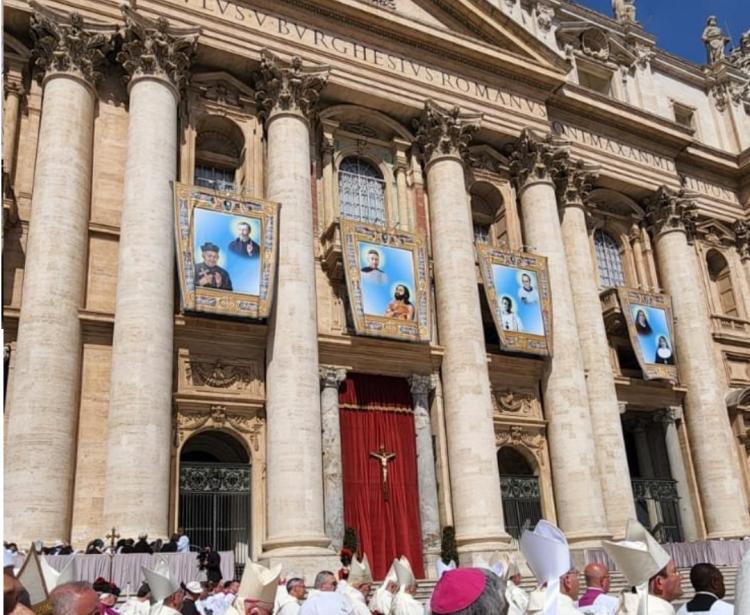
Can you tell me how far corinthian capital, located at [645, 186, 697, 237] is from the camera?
2562 centimetres

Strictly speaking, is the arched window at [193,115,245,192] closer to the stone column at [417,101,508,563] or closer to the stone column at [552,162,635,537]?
the stone column at [417,101,508,563]

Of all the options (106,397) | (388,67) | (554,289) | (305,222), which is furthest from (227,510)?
(388,67)

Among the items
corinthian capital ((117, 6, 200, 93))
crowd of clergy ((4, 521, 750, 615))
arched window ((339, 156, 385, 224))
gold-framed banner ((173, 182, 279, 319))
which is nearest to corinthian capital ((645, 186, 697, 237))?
arched window ((339, 156, 385, 224))

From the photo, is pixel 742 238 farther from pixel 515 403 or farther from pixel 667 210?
pixel 515 403

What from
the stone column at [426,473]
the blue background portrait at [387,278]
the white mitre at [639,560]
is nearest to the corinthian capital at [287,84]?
the blue background portrait at [387,278]

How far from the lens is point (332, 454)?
1681 cm

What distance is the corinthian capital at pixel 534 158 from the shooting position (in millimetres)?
22469

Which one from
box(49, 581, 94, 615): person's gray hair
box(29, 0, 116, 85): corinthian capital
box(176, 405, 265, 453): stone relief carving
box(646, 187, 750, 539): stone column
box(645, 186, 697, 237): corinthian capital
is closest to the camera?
box(49, 581, 94, 615): person's gray hair

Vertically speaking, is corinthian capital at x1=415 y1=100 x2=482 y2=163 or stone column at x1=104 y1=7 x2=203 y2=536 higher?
corinthian capital at x1=415 y1=100 x2=482 y2=163

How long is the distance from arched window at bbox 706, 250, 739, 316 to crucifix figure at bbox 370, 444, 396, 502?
15342 mm

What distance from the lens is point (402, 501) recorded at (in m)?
A: 17.6

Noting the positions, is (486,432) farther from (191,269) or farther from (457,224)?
(191,269)

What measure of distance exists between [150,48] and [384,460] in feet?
35.0

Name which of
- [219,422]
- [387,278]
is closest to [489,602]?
[219,422]
